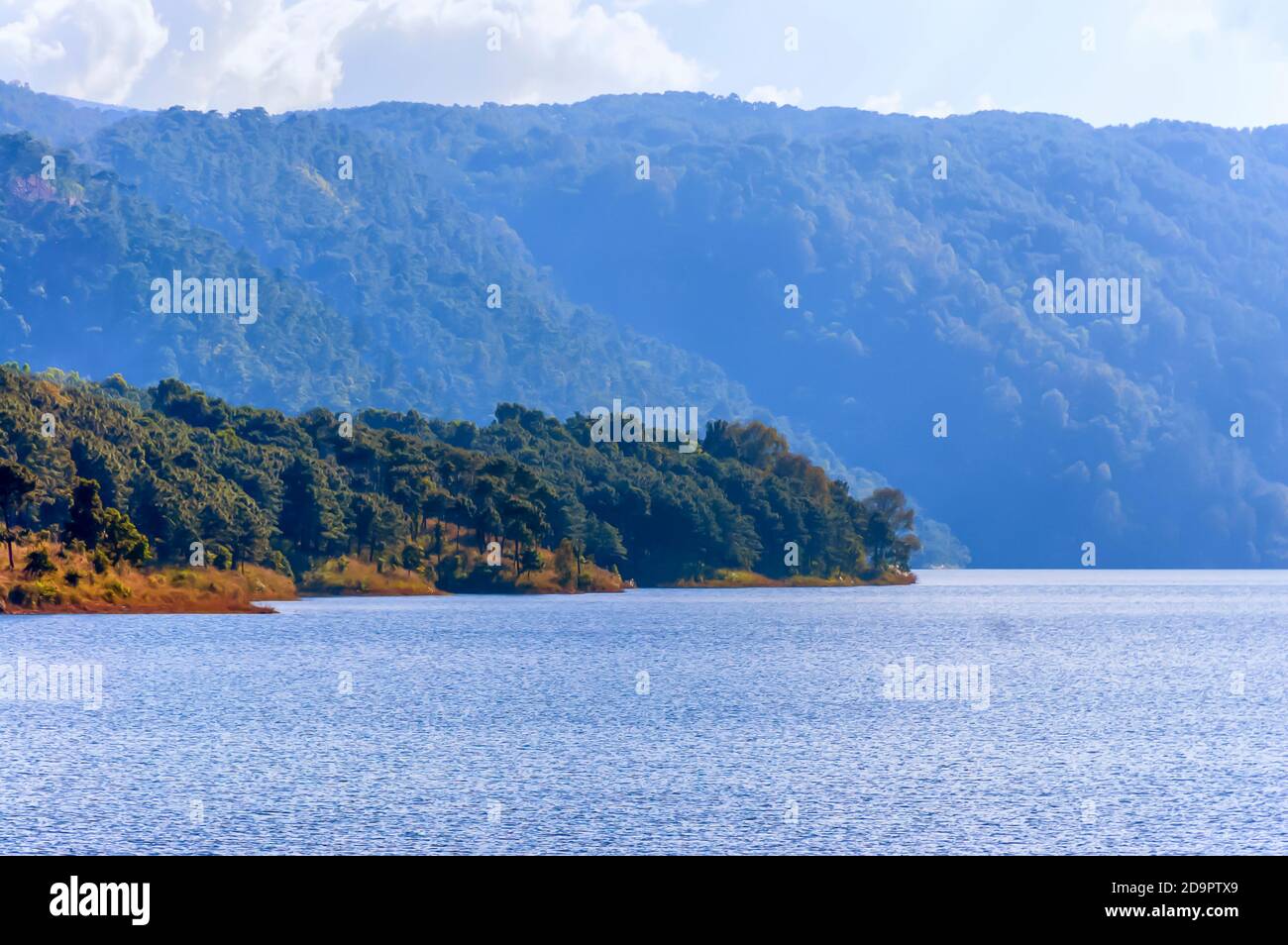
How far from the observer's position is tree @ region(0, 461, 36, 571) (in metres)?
138

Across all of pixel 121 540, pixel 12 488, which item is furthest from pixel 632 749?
pixel 121 540

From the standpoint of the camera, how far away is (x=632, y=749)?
67.2m

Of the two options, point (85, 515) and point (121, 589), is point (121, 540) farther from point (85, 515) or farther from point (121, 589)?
point (121, 589)

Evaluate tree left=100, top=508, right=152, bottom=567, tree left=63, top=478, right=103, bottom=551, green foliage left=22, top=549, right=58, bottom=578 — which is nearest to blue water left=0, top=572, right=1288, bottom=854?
green foliage left=22, top=549, right=58, bottom=578

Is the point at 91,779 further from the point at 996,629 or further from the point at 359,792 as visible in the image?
the point at 996,629

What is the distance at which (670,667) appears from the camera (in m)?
108

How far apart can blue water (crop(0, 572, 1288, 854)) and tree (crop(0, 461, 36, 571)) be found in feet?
56.5

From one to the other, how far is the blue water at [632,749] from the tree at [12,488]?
17226mm

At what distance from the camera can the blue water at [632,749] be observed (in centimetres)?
4966

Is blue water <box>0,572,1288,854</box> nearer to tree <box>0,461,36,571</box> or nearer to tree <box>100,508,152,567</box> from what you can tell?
tree <box>0,461,36,571</box>

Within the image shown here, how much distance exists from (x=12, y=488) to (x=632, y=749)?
3439 inches
